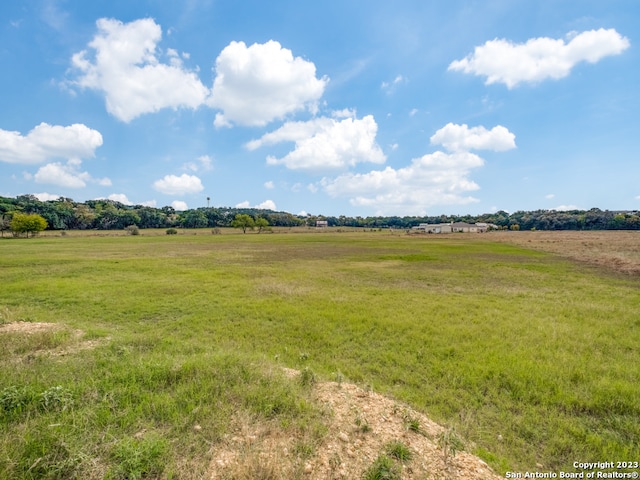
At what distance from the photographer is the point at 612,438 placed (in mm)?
4762

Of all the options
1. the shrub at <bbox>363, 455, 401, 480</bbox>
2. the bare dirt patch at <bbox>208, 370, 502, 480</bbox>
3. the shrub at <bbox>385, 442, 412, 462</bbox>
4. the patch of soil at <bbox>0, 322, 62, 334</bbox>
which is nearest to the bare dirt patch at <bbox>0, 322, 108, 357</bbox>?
the patch of soil at <bbox>0, 322, 62, 334</bbox>

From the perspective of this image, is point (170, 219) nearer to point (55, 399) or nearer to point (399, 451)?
point (55, 399)

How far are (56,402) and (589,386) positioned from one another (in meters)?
10.5

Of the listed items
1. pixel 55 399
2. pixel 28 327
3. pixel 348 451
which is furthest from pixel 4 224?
pixel 348 451

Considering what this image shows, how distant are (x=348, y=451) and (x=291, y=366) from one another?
3401 millimetres

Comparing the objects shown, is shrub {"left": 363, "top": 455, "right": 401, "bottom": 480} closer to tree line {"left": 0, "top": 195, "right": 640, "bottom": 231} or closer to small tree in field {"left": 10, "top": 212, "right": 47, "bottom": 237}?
small tree in field {"left": 10, "top": 212, "right": 47, "bottom": 237}

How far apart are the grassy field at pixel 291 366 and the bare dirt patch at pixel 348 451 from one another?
0.24 m

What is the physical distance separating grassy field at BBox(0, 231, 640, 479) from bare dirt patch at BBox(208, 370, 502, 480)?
240 mm

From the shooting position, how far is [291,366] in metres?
7.20

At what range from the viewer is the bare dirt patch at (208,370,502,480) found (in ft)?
11.8

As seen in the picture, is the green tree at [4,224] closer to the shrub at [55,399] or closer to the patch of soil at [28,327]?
the patch of soil at [28,327]

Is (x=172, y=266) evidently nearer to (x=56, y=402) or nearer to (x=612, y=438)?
(x=56, y=402)

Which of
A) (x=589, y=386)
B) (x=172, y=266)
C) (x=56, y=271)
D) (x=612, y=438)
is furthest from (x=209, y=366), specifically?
(x=56, y=271)

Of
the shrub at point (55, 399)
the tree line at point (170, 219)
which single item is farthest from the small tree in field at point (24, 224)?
the shrub at point (55, 399)
